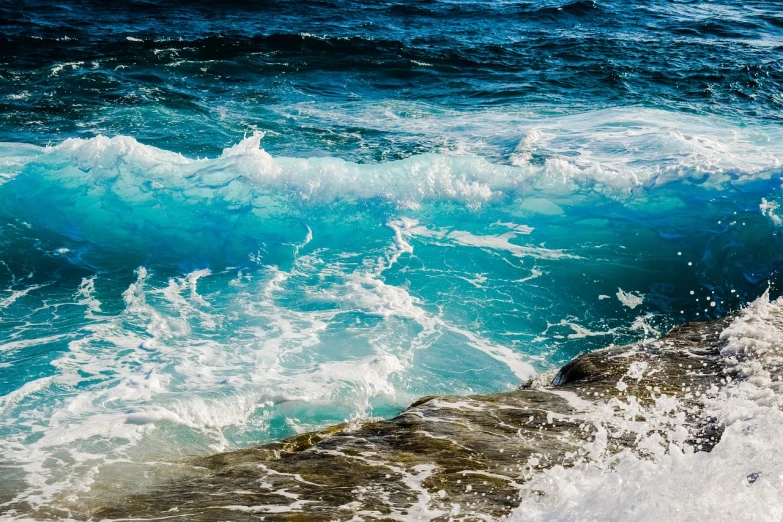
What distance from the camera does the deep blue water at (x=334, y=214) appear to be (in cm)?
770

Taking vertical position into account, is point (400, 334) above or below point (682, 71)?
below

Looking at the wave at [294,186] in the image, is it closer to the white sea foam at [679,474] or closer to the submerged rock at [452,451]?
the submerged rock at [452,451]

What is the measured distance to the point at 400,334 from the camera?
29.1 feet

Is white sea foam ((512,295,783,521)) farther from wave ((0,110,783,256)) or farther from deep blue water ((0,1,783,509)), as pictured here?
wave ((0,110,783,256))

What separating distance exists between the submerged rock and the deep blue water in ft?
3.25

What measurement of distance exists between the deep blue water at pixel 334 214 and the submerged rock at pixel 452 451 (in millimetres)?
990

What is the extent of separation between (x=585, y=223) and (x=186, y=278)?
604 centimetres

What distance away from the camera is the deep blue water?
7.70 m

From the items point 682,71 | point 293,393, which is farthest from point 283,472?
point 682,71

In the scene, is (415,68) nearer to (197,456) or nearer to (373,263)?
(373,263)

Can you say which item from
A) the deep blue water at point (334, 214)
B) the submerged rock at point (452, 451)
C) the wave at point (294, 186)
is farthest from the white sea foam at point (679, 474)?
the wave at point (294, 186)

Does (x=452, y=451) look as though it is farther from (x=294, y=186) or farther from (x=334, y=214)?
(x=294, y=186)

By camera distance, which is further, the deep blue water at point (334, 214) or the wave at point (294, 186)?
the wave at point (294, 186)

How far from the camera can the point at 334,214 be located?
12188mm
